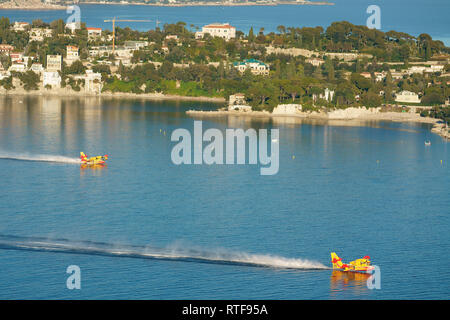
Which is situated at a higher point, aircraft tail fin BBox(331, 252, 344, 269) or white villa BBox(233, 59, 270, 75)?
white villa BBox(233, 59, 270, 75)

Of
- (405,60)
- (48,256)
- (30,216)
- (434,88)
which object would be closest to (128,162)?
(30,216)

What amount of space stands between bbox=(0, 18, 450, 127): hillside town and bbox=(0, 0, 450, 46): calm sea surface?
2418 centimetres

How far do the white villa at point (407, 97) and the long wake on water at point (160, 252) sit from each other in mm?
44305

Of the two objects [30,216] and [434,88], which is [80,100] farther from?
[30,216]

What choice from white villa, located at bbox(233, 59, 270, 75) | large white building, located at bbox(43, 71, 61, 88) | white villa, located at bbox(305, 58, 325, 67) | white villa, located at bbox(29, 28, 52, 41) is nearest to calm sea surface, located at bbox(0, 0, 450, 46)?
white villa, located at bbox(305, 58, 325, 67)

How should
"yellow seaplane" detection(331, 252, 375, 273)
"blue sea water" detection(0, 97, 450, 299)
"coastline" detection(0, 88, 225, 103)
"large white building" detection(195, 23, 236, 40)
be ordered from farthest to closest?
"large white building" detection(195, 23, 236, 40), "coastline" detection(0, 88, 225, 103), "yellow seaplane" detection(331, 252, 375, 273), "blue sea water" detection(0, 97, 450, 299)

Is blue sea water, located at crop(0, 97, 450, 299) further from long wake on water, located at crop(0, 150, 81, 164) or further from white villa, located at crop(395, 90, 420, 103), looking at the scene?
white villa, located at crop(395, 90, 420, 103)

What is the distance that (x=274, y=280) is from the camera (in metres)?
26.5

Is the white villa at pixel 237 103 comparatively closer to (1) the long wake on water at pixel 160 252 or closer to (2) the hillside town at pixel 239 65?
(2) the hillside town at pixel 239 65

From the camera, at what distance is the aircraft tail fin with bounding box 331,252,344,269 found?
27547mm

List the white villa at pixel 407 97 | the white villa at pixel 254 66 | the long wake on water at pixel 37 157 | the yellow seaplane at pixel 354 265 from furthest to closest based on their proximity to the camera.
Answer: the white villa at pixel 254 66 < the white villa at pixel 407 97 < the long wake on water at pixel 37 157 < the yellow seaplane at pixel 354 265

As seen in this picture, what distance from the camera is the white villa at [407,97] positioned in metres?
70.2

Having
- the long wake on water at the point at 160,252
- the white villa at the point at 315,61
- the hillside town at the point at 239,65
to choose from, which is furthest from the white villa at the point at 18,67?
the long wake on water at the point at 160,252
